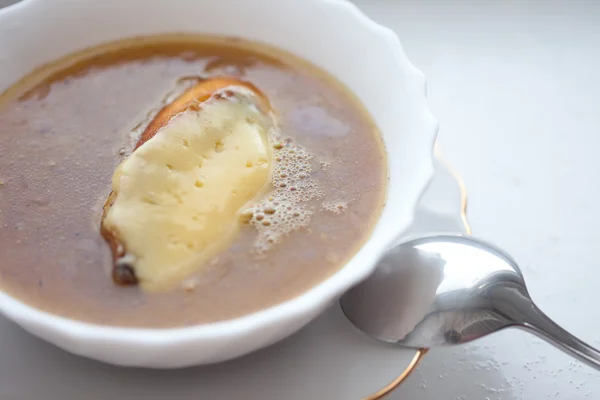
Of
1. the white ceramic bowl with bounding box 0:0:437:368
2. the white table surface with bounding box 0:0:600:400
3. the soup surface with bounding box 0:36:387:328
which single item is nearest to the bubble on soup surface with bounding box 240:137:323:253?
the soup surface with bounding box 0:36:387:328

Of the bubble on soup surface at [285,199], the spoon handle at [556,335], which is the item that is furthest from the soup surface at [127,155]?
the spoon handle at [556,335]

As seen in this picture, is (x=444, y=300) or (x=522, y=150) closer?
(x=444, y=300)

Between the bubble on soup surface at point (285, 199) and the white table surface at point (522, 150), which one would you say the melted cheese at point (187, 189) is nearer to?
the bubble on soup surface at point (285, 199)

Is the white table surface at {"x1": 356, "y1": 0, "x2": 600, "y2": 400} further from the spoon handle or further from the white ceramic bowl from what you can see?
the white ceramic bowl

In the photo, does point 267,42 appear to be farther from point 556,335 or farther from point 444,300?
point 556,335

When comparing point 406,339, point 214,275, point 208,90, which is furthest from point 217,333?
point 208,90

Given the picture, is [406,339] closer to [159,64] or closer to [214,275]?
[214,275]

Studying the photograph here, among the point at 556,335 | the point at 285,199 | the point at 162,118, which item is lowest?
the point at 556,335

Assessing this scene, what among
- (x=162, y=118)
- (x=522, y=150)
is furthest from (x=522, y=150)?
(x=162, y=118)
